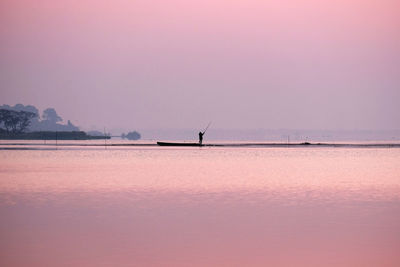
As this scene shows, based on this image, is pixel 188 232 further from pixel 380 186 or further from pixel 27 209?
pixel 380 186

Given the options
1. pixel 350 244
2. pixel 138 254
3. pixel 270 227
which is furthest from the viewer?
pixel 270 227

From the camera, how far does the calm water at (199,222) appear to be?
1742 centimetres

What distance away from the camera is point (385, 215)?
25250 millimetres

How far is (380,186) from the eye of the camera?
3847cm

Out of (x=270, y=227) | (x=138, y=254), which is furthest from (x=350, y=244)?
(x=138, y=254)

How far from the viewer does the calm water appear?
17422 mm

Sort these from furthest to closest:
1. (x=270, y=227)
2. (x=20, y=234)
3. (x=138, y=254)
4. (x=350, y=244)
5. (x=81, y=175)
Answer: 1. (x=81, y=175)
2. (x=270, y=227)
3. (x=20, y=234)
4. (x=350, y=244)
5. (x=138, y=254)

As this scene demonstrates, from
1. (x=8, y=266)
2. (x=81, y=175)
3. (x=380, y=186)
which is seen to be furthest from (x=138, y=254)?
(x=81, y=175)

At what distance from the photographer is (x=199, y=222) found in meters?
23.3

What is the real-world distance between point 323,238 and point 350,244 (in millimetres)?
1100

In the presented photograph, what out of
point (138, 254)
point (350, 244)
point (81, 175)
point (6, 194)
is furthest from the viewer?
point (81, 175)

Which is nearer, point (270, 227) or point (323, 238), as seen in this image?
Answer: point (323, 238)

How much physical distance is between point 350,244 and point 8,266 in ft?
29.7

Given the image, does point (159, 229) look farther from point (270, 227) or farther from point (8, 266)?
point (8, 266)
